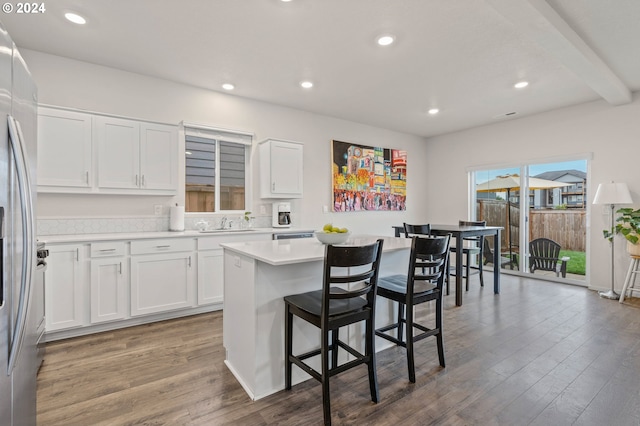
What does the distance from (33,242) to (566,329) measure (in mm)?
4108

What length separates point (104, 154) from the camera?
3.18 metres

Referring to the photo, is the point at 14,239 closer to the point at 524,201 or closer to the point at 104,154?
the point at 104,154

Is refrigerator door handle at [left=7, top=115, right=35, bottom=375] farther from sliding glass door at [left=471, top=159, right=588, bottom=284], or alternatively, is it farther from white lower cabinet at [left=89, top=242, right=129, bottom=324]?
sliding glass door at [left=471, top=159, right=588, bottom=284]

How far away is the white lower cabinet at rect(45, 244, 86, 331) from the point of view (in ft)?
8.90

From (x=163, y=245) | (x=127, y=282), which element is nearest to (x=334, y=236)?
(x=163, y=245)

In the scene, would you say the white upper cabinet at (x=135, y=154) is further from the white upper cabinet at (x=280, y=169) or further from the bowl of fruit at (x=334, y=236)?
the bowl of fruit at (x=334, y=236)

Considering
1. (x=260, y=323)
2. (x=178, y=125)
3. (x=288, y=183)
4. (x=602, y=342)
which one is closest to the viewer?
(x=260, y=323)

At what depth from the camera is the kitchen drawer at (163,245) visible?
309 centimetres

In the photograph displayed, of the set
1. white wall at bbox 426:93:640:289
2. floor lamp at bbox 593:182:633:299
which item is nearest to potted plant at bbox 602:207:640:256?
floor lamp at bbox 593:182:633:299

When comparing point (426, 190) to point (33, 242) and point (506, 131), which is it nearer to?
point (506, 131)

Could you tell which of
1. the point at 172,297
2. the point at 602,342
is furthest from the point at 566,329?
the point at 172,297

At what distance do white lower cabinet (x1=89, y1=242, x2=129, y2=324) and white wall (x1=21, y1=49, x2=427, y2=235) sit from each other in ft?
2.11

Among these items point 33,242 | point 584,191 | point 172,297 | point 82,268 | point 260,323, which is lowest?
point 172,297

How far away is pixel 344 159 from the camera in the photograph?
211 inches
